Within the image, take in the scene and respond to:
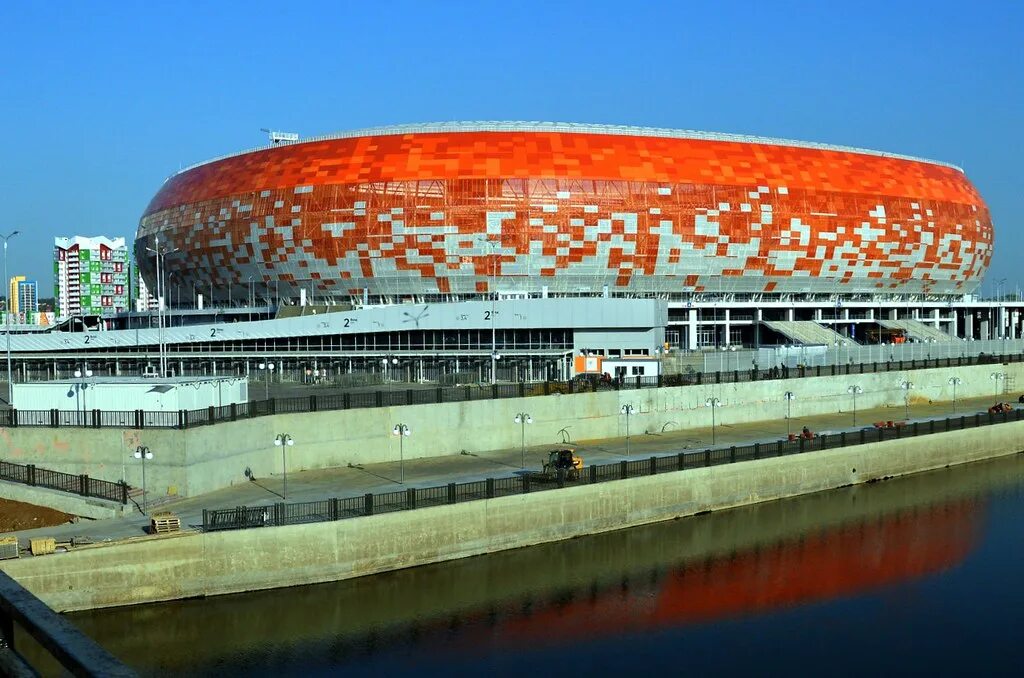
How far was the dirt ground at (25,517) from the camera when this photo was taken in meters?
30.3

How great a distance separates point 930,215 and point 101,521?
3255 inches

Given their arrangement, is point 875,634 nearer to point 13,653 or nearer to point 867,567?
point 867,567

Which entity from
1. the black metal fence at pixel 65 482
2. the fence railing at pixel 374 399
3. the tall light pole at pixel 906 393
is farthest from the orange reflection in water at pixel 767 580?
the tall light pole at pixel 906 393

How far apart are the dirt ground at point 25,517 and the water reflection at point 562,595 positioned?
195 inches

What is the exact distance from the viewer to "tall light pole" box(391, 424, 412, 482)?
121 ft

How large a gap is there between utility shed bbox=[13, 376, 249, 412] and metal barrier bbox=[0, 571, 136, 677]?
20672mm

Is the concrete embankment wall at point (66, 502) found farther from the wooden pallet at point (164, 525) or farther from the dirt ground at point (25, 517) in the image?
the wooden pallet at point (164, 525)

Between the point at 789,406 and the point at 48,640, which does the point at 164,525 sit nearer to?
the point at 48,640

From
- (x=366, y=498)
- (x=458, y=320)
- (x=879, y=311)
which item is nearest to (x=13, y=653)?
(x=366, y=498)

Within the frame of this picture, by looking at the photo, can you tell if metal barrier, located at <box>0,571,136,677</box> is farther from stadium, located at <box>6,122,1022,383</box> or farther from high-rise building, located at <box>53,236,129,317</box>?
high-rise building, located at <box>53,236,129,317</box>

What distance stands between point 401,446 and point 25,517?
12284 mm

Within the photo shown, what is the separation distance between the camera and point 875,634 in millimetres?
27766

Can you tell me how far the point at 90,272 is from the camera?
7160 inches

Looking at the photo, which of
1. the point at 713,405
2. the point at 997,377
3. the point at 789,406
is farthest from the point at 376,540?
the point at 997,377
